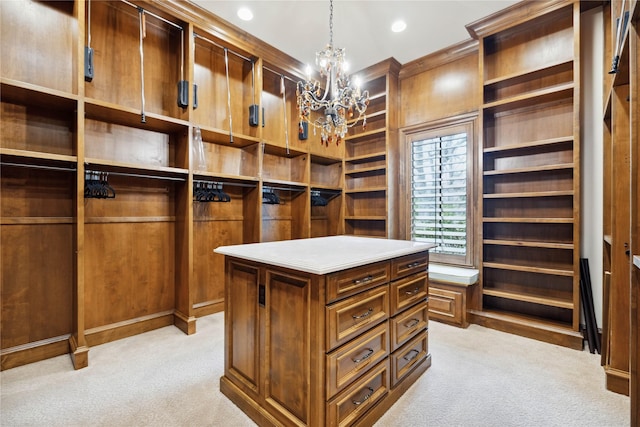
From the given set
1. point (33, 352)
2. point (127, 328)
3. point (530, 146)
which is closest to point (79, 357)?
point (33, 352)

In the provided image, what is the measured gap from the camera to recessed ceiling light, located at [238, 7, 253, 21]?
3.06 metres

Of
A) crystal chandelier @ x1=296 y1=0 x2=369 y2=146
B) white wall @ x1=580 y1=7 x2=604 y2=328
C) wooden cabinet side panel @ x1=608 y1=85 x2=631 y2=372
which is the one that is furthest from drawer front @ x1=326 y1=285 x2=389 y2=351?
white wall @ x1=580 y1=7 x2=604 y2=328

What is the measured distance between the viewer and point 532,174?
Answer: 319cm

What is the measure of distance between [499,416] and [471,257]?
2.03 m

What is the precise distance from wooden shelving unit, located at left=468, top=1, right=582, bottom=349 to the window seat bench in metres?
0.25

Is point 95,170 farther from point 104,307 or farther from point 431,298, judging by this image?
point 431,298

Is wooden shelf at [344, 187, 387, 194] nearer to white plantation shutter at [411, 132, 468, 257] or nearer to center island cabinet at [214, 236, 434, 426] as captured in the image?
white plantation shutter at [411, 132, 468, 257]

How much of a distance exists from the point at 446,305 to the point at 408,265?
159 cm

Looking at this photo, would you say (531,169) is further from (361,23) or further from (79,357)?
(79,357)

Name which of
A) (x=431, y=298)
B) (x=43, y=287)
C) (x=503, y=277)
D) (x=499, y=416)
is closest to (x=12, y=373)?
(x=43, y=287)

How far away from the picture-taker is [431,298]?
3.42m

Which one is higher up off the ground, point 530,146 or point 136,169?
point 530,146

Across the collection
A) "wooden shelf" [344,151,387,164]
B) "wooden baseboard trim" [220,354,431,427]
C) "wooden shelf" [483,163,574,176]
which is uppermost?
"wooden shelf" [344,151,387,164]

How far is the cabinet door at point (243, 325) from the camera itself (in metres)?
1.78
